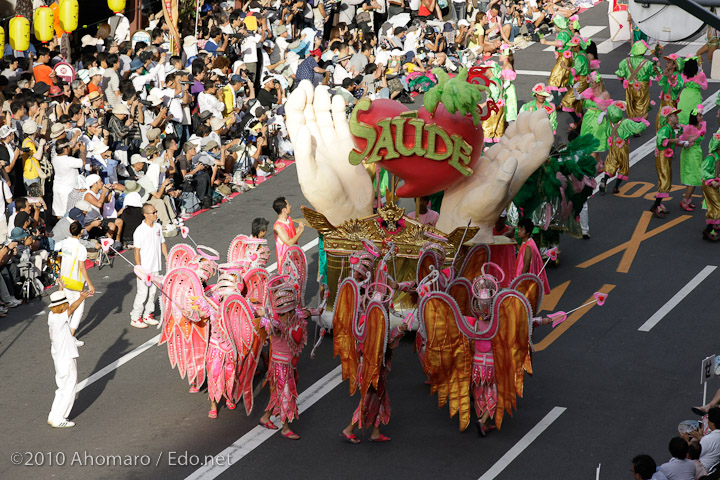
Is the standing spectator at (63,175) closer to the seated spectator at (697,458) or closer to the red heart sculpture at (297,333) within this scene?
the red heart sculpture at (297,333)

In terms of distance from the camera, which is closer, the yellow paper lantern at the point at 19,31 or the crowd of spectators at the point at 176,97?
the crowd of spectators at the point at 176,97

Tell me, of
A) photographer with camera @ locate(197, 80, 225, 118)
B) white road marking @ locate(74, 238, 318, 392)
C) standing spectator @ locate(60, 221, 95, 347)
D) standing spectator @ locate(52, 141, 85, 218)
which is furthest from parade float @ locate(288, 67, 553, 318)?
photographer with camera @ locate(197, 80, 225, 118)

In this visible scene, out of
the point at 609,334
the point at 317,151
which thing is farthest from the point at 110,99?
the point at 609,334

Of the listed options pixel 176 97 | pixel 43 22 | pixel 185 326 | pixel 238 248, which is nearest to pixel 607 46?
pixel 176 97

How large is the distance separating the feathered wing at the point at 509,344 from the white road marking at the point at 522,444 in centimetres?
31

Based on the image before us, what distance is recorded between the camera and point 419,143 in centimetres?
1388

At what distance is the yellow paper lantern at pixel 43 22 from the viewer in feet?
63.0

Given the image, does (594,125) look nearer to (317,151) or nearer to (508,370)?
(317,151)

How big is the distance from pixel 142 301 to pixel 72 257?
1154 mm

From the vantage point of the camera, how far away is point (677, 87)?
20172 mm

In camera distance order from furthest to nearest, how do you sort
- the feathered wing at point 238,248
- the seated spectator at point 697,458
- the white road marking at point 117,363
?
the feathered wing at point 238,248 < the white road marking at point 117,363 < the seated spectator at point 697,458

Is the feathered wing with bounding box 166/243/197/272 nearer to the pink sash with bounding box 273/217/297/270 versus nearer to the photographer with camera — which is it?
the pink sash with bounding box 273/217/297/270

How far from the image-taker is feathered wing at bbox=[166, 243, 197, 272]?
13562 mm

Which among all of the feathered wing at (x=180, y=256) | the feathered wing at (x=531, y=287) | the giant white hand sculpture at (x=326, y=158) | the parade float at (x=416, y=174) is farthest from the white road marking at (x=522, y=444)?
the feathered wing at (x=180, y=256)
